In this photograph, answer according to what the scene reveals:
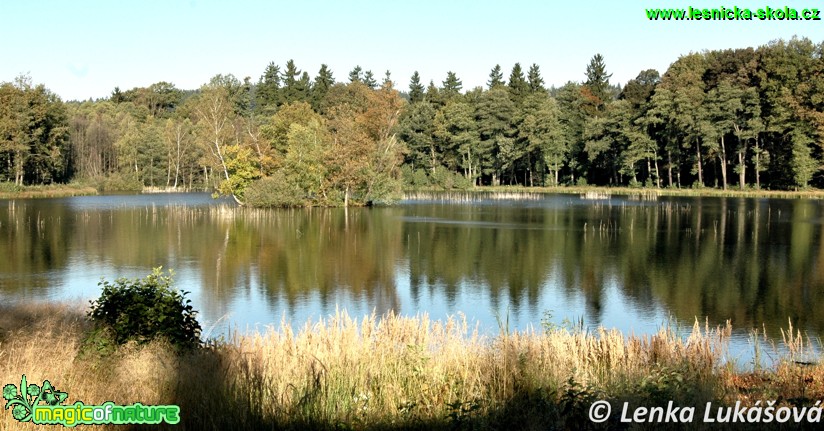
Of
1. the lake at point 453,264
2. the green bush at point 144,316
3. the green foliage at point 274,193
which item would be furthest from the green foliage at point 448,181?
the green bush at point 144,316

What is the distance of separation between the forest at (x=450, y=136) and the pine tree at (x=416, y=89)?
318mm

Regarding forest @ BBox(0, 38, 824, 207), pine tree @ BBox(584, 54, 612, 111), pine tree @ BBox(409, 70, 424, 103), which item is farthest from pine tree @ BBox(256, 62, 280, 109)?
pine tree @ BBox(584, 54, 612, 111)

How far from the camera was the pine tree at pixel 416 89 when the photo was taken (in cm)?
10581

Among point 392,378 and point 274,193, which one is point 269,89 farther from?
point 392,378

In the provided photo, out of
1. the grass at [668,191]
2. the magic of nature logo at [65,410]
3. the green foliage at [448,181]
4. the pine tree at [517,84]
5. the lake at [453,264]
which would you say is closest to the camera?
the magic of nature logo at [65,410]

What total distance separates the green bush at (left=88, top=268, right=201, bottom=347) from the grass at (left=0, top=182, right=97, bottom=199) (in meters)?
68.3

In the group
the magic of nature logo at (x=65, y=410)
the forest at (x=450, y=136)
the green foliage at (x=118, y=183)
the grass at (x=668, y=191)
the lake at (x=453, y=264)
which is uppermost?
the forest at (x=450, y=136)

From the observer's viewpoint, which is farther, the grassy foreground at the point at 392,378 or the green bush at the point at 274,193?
the green bush at the point at 274,193

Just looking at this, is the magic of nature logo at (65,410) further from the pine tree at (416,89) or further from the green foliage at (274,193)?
the pine tree at (416,89)

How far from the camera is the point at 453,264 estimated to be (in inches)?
1035

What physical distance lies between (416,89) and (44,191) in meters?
54.8

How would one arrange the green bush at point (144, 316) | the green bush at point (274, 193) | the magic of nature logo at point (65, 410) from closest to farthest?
the magic of nature logo at point (65, 410) → the green bush at point (144, 316) → the green bush at point (274, 193)

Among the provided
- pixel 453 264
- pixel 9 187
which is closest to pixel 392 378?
pixel 453 264

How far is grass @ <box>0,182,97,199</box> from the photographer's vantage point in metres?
69.4
